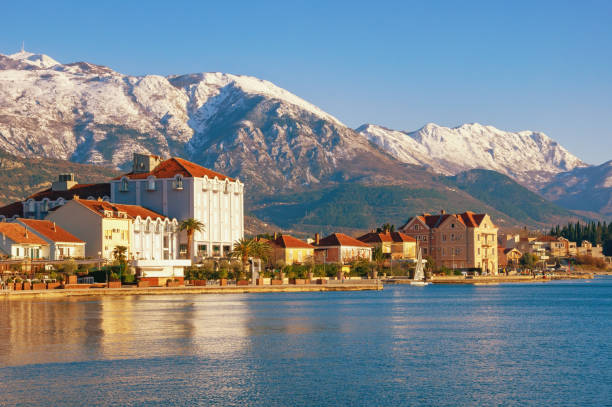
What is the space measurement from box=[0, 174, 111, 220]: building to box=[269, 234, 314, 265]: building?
34.3 m

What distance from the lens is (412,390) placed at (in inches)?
1666

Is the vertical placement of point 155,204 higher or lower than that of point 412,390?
higher

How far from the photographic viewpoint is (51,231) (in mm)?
132125

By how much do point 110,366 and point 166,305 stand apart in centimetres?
4971

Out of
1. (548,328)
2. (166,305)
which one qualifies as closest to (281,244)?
(166,305)

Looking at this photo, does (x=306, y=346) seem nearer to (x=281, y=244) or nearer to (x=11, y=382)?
(x=11, y=382)

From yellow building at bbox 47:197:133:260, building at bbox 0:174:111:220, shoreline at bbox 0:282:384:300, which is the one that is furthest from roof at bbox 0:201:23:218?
shoreline at bbox 0:282:384:300

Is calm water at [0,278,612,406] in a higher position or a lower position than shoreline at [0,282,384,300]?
lower

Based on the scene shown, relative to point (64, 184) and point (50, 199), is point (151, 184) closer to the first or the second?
point (50, 199)

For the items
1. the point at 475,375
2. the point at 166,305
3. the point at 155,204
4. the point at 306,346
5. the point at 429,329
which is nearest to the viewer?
the point at 475,375

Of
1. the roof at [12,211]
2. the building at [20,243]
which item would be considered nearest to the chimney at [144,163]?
the roof at [12,211]

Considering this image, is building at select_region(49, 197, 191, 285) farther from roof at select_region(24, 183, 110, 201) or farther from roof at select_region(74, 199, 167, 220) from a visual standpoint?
roof at select_region(24, 183, 110, 201)

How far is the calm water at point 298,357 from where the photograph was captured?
1610 inches

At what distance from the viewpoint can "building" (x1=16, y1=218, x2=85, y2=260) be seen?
128 metres
